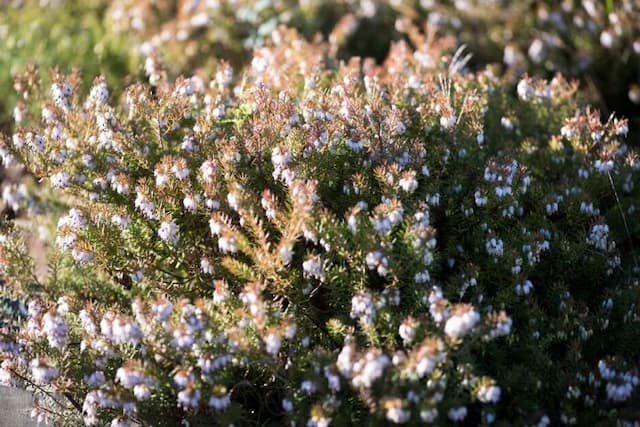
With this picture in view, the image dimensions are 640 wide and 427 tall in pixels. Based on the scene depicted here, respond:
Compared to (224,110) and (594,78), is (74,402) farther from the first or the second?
(594,78)

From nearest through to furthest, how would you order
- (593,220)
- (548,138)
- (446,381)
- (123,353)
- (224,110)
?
(446,381) → (123,353) → (593,220) → (224,110) → (548,138)

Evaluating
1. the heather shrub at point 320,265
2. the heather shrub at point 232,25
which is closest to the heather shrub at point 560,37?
the heather shrub at point 232,25

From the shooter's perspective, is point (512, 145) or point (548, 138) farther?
point (548, 138)

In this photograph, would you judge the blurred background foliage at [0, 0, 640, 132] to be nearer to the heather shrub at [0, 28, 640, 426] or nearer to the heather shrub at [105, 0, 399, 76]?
the heather shrub at [105, 0, 399, 76]

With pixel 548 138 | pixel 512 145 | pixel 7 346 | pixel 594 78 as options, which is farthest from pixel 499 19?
pixel 7 346

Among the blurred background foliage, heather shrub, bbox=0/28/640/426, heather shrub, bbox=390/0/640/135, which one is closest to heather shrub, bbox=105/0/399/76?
the blurred background foliage

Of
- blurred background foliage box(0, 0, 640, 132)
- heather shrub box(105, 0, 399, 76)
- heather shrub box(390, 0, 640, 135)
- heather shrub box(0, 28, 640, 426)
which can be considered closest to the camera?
heather shrub box(0, 28, 640, 426)

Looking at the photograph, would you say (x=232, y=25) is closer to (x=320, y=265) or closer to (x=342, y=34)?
(x=342, y=34)

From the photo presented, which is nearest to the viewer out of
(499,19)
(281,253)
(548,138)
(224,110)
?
(281,253)

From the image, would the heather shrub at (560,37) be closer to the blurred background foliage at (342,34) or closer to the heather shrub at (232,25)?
the blurred background foliage at (342,34)
